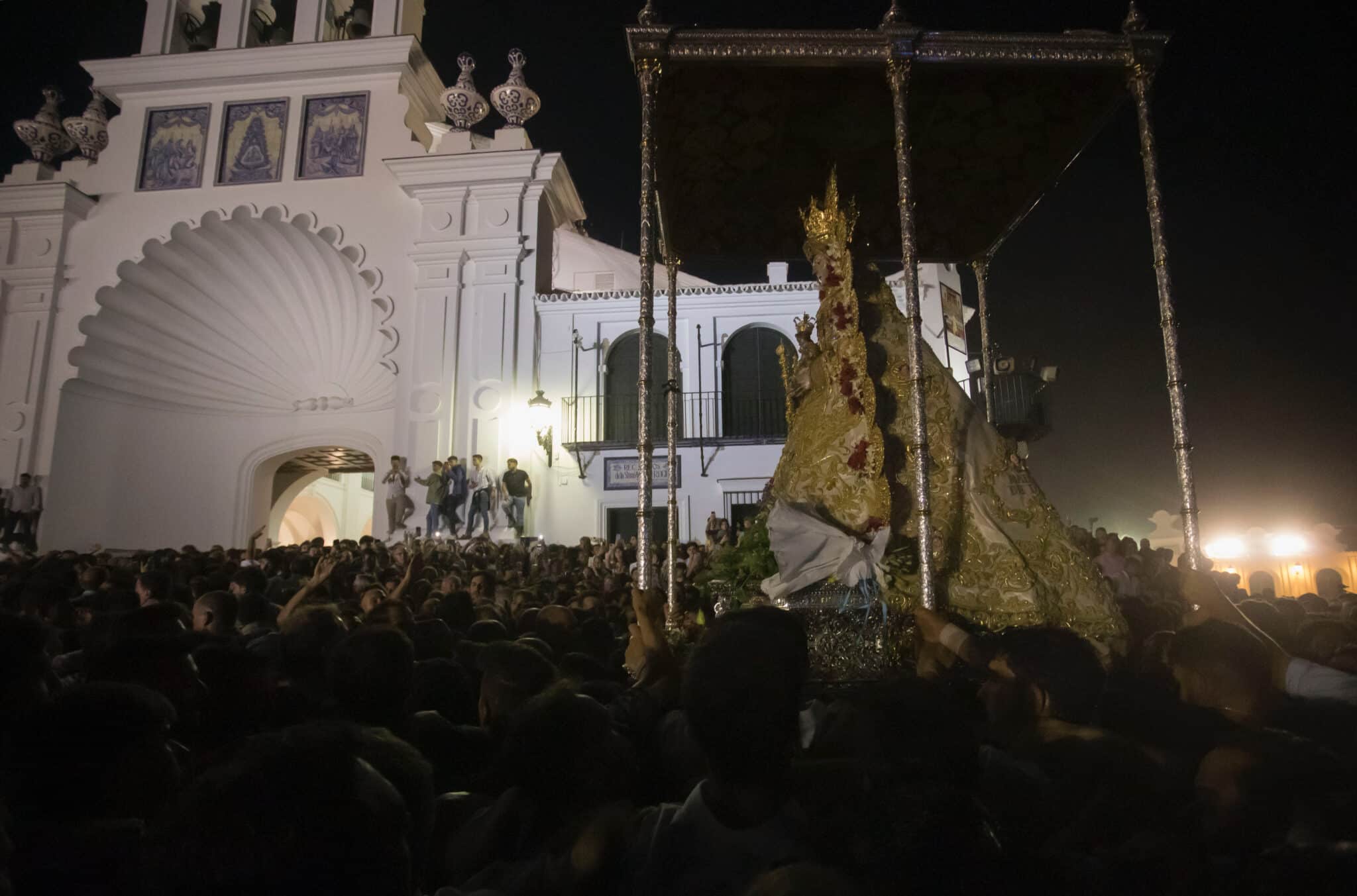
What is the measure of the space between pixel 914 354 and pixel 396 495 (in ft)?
37.4

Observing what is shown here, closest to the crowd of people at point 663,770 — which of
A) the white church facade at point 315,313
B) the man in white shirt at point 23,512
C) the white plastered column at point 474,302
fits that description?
the white plastered column at point 474,302

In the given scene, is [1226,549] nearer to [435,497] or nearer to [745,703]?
[435,497]

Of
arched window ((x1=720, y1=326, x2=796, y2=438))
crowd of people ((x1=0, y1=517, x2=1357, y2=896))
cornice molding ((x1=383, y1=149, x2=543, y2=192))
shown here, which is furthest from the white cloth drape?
cornice molding ((x1=383, y1=149, x2=543, y2=192))

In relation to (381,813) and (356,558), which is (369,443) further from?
(381,813)

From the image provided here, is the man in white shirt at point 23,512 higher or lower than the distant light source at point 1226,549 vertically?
higher

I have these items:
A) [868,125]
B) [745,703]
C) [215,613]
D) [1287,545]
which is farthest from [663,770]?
[1287,545]

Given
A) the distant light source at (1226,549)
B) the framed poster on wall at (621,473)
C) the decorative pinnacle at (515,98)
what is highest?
the decorative pinnacle at (515,98)

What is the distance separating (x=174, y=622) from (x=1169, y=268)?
613 cm

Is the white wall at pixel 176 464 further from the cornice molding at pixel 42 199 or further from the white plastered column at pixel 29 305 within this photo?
the cornice molding at pixel 42 199

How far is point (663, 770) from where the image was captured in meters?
2.41

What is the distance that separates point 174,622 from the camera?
300 centimetres

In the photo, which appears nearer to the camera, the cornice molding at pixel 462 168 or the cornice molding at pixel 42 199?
the cornice molding at pixel 462 168

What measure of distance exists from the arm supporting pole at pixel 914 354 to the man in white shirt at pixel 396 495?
10.9m

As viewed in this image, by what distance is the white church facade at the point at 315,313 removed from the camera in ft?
52.2
